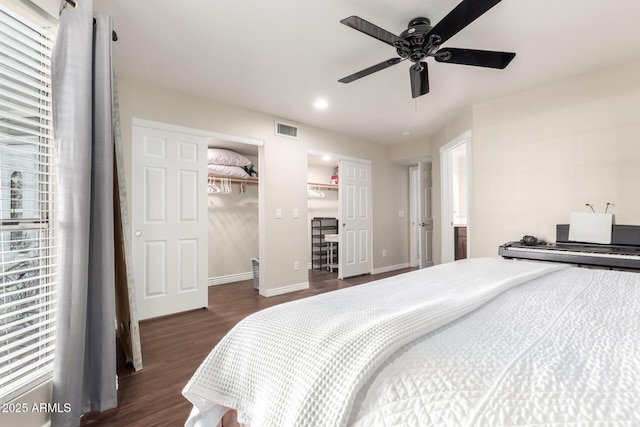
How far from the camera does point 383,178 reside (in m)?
5.56

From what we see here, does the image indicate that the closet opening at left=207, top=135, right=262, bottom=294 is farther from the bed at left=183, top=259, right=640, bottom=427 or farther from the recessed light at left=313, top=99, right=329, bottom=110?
the bed at left=183, top=259, right=640, bottom=427

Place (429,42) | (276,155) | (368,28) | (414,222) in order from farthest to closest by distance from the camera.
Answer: (414,222) < (276,155) < (429,42) < (368,28)

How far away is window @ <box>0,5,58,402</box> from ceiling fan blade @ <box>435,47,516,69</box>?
230 centimetres

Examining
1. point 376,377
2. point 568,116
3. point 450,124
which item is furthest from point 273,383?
point 450,124

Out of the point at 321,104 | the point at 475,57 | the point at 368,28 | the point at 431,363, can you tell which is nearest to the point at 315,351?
the point at 431,363

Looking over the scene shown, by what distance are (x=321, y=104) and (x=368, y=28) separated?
6.10 ft

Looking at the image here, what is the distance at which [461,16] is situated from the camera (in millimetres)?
1603

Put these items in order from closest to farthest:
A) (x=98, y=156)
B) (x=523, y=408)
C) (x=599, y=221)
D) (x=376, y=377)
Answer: (x=523, y=408)
(x=376, y=377)
(x=98, y=156)
(x=599, y=221)

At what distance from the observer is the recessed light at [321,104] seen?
3443 millimetres

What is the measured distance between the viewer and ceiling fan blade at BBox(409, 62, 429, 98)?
2186 millimetres

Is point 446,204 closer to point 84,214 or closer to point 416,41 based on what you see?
point 416,41

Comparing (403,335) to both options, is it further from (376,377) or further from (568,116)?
(568,116)

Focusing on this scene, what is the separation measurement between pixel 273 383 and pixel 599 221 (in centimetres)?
340

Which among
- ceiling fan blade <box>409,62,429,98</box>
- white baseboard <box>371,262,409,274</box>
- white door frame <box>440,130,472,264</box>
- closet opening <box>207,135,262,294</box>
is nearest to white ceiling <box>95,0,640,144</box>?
ceiling fan blade <box>409,62,429,98</box>
